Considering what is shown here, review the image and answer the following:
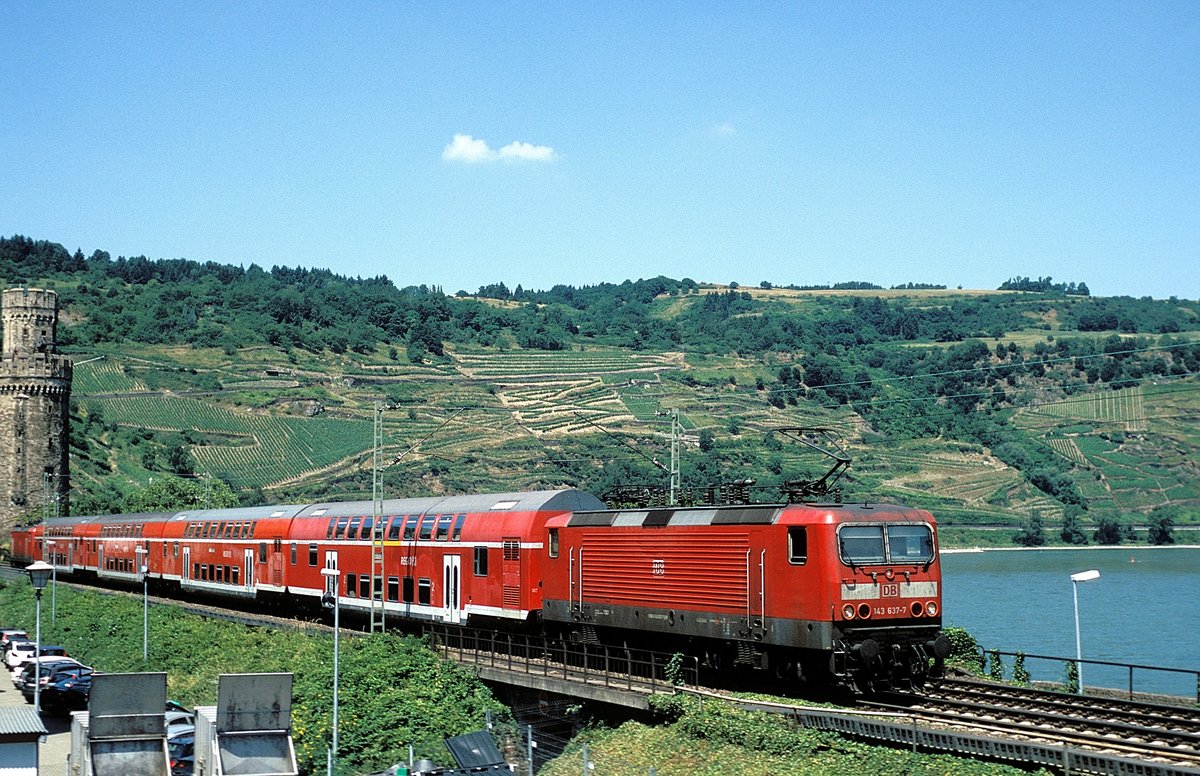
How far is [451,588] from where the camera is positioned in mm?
40875

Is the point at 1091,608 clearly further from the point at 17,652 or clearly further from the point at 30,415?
the point at 30,415

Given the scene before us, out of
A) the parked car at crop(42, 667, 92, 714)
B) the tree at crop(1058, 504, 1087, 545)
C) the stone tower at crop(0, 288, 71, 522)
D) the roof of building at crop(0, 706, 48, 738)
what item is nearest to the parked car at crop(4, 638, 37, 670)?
the parked car at crop(42, 667, 92, 714)

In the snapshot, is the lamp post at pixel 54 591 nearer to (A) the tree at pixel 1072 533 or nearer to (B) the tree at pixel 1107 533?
(A) the tree at pixel 1072 533

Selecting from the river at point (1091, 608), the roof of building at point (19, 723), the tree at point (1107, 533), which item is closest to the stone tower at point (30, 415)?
the river at point (1091, 608)

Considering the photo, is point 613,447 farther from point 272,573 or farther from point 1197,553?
point 272,573

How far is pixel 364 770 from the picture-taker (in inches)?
1163

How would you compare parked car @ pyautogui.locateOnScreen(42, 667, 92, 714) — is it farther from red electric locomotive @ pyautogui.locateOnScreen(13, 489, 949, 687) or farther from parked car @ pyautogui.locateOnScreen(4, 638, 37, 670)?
red electric locomotive @ pyautogui.locateOnScreen(13, 489, 949, 687)

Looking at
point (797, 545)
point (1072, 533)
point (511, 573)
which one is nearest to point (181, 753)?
point (511, 573)

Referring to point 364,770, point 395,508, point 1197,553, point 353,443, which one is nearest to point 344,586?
point 395,508

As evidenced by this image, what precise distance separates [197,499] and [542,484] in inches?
1435

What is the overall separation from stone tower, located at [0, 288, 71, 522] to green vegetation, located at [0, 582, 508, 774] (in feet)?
230

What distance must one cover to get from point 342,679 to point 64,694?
11779mm

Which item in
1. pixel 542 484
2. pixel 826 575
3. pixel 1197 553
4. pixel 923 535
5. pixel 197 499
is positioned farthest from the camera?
pixel 1197 553

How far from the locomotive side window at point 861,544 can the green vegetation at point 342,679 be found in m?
10.7
